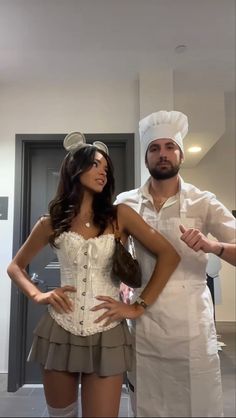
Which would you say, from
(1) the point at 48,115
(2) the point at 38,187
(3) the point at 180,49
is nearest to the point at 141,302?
(3) the point at 180,49

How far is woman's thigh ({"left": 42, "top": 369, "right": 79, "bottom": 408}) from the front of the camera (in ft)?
2.68

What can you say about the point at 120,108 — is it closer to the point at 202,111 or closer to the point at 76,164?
the point at 202,111

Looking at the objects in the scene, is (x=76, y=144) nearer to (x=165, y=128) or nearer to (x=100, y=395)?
(x=165, y=128)

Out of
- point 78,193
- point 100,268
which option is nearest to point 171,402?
point 100,268

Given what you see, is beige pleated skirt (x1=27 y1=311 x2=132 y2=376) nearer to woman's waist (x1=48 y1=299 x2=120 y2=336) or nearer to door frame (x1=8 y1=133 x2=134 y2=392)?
woman's waist (x1=48 y1=299 x2=120 y2=336)

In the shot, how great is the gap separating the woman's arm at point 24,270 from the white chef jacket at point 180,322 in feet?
0.86

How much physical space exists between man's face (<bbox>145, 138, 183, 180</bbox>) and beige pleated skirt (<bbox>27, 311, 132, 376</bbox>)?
1.57ft

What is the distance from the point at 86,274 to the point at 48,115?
4.74 feet

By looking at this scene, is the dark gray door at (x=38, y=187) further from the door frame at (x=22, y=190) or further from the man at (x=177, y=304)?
the man at (x=177, y=304)

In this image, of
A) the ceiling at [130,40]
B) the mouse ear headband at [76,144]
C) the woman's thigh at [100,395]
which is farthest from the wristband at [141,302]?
the ceiling at [130,40]

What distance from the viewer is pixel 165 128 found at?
1083mm

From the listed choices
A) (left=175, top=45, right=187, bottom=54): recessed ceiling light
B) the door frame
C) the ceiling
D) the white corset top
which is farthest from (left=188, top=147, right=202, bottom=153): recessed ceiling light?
the door frame

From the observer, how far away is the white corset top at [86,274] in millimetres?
848

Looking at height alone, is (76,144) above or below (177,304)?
above
